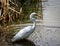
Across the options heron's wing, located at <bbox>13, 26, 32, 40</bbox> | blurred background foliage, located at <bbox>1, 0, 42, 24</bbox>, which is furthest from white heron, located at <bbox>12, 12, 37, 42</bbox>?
blurred background foliage, located at <bbox>1, 0, 42, 24</bbox>

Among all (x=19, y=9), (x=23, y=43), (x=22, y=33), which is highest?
(x=19, y=9)

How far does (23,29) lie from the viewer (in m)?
2.02

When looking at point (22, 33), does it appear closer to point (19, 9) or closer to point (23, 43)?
point (23, 43)

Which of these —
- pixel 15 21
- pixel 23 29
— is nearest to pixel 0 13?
pixel 15 21

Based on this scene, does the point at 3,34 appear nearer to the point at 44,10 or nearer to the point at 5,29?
the point at 5,29

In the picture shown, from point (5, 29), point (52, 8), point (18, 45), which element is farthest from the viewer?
point (52, 8)

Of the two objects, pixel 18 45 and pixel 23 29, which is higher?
pixel 23 29

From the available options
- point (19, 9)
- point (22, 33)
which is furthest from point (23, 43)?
point (19, 9)

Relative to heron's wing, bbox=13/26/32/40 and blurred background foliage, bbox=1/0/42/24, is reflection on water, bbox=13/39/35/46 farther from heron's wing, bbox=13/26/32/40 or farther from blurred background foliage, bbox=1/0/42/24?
blurred background foliage, bbox=1/0/42/24

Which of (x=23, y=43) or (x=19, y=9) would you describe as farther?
(x=19, y=9)

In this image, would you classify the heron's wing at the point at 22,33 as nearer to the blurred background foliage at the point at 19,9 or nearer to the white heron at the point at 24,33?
the white heron at the point at 24,33

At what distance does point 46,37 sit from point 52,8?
365 mm

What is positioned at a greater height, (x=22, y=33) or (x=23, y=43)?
(x=22, y=33)

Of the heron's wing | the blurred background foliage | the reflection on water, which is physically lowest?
the reflection on water
